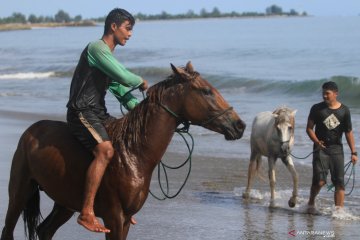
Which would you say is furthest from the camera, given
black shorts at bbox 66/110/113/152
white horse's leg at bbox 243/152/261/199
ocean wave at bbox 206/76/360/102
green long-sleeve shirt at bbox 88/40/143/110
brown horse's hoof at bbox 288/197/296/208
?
ocean wave at bbox 206/76/360/102

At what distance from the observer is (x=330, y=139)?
33.2 feet

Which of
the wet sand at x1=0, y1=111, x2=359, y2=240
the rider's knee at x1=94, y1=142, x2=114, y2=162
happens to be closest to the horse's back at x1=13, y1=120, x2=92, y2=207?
the rider's knee at x1=94, y1=142, x2=114, y2=162

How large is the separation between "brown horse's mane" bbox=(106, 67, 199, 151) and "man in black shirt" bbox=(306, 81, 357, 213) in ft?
13.6

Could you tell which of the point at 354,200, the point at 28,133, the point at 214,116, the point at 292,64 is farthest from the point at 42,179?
the point at 292,64

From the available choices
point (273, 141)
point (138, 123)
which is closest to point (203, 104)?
point (138, 123)

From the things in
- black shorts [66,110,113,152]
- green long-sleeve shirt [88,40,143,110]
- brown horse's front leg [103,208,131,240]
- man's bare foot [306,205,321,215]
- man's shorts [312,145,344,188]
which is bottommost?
man's bare foot [306,205,321,215]

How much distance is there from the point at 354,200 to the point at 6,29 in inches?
6498

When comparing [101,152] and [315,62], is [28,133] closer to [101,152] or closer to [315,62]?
[101,152]

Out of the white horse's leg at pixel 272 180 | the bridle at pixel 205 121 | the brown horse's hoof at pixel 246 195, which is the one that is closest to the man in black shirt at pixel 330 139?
the white horse's leg at pixel 272 180

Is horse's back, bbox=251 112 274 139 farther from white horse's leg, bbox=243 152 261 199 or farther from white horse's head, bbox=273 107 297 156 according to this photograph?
white horse's head, bbox=273 107 297 156

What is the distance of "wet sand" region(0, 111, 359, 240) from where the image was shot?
27.7 ft

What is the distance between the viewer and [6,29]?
170 meters

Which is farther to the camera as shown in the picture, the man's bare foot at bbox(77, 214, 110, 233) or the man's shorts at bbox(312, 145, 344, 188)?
the man's shorts at bbox(312, 145, 344, 188)

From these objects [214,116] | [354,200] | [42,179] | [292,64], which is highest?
[214,116]
